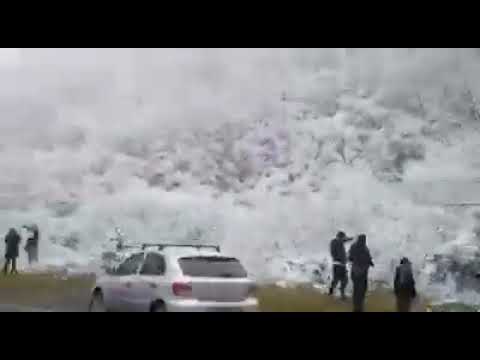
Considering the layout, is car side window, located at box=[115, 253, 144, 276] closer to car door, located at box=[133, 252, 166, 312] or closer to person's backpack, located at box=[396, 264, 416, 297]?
car door, located at box=[133, 252, 166, 312]

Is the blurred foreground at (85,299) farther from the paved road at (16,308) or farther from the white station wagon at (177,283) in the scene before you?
the white station wagon at (177,283)

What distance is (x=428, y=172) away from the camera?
1231 centimetres

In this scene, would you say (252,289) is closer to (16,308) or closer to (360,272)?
(360,272)

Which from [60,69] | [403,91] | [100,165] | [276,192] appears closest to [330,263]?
[276,192]

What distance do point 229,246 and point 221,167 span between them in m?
1.01

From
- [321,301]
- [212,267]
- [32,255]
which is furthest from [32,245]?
[321,301]

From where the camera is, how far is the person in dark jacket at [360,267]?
12109 mm

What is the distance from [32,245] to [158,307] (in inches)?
84.7

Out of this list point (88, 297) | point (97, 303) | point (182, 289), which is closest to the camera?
point (182, 289)

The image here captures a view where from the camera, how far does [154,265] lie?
11.3 meters

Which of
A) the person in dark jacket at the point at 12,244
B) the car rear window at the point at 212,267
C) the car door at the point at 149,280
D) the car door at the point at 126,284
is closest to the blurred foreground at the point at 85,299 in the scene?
the person in dark jacket at the point at 12,244

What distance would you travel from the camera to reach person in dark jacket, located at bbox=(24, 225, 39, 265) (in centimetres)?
1222

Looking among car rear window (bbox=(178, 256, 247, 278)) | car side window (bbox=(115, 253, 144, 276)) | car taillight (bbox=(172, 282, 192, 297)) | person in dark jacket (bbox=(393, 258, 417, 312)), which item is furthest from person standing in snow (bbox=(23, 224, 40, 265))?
person in dark jacket (bbox=(393, 258, 417, 312))
